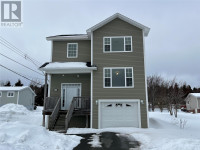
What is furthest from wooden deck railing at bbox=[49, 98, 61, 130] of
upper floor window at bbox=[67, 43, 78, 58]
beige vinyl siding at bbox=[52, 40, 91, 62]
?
upper floor window at bbox=[67, 43, 78, 58]

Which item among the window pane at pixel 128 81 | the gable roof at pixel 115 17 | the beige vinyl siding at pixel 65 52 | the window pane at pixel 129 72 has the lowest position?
the window pane at pixel 128 81

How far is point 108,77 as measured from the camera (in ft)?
43.0

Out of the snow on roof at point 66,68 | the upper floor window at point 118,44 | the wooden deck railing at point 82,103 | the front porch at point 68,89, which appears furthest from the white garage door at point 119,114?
the upper floor window at point 118,44

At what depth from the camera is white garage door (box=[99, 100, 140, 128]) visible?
1251 centimetres

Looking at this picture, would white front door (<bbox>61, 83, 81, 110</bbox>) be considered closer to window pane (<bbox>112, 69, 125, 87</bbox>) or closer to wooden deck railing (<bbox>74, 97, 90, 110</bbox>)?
wooden deck railing (<bbox>74, 97, 90, 110</bbox>)

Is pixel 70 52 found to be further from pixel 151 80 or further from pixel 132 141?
pixel 151 80

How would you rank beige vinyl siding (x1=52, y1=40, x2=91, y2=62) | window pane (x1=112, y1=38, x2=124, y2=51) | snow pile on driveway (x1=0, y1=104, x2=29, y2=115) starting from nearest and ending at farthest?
window pane (x1=112, y1=38, x2=124, y2=51), beige vinyl siding (x1=52, y1=40, x2=91, y2=62), snow pile on driveway (x1=0, y1=104, x2=29, y2=115)

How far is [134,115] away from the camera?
12594 millimetres

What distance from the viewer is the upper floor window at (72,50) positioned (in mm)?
14852

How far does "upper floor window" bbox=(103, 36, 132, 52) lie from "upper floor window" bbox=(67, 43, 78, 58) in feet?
8.98

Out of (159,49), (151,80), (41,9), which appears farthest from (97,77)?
(151,80)

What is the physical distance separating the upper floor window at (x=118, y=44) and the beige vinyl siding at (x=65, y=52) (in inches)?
75.4

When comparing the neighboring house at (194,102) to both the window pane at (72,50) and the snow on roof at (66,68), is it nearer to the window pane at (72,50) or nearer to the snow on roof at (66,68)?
the window pane at (72,50)

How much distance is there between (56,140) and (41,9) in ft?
53.8
